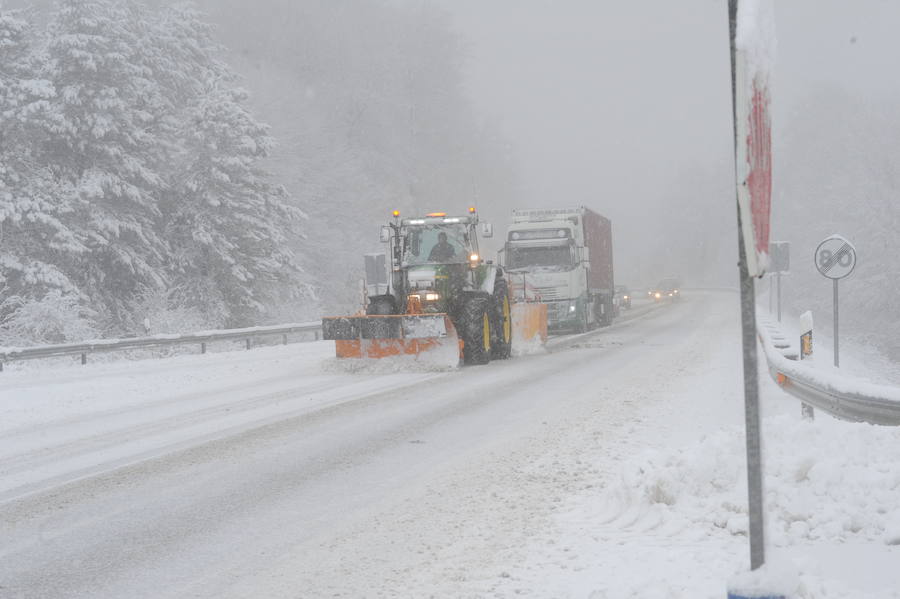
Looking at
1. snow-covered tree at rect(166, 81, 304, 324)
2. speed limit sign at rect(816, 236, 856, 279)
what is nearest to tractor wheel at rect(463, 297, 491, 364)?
speed limit sign at rect(816, 236, 856, 279)

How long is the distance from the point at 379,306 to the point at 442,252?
1726mm

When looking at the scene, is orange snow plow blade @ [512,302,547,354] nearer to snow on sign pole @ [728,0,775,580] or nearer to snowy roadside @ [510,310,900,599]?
snowy roadside @ [510,310,900,599]

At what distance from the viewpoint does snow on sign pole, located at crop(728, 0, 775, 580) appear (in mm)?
2311

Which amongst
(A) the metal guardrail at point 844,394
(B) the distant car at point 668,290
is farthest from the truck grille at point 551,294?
(B) the distant car at point 668,290

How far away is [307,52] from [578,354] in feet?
107

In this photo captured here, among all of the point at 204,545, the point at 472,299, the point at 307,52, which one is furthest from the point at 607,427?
the point at 307,52

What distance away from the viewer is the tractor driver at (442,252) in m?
16.3

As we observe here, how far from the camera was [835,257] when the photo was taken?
12500mm

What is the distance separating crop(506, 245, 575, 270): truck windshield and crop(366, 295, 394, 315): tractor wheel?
344 inches

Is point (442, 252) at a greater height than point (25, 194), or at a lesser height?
lesser

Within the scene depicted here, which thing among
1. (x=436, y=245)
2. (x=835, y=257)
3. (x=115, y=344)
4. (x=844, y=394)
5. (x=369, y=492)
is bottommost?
(x=369, y=492)

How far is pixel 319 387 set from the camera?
500 inches

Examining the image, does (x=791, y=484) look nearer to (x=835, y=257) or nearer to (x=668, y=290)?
(x=835, y=257)

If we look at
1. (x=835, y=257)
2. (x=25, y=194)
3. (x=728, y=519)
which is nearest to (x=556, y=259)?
(x=835, y=257)
